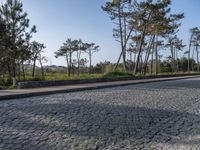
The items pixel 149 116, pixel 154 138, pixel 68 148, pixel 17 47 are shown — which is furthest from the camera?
pixel 17 47

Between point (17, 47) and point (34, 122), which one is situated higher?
point (17, 47)

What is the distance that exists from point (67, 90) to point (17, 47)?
17515 mm

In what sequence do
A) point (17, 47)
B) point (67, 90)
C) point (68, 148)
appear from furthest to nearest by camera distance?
point (17, 47) → point (67, 90) → point (68, 148)

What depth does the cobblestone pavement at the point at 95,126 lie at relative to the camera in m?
5.94

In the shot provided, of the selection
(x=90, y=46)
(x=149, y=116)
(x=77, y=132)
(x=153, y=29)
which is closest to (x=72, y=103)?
(x=149, y=116)

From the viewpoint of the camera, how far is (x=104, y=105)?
32.5 feet

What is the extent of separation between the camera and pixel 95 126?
7172 mm

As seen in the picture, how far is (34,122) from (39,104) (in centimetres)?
246

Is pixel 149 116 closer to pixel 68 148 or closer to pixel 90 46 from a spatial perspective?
pixel 68 148

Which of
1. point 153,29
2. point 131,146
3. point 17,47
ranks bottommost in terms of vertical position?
point 131,146

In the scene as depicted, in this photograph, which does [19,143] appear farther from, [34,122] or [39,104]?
[39,104]

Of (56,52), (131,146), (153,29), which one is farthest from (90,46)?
(131,146)

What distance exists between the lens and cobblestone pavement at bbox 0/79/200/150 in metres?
5.94

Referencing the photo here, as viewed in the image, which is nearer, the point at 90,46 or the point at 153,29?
the point at 153,29
